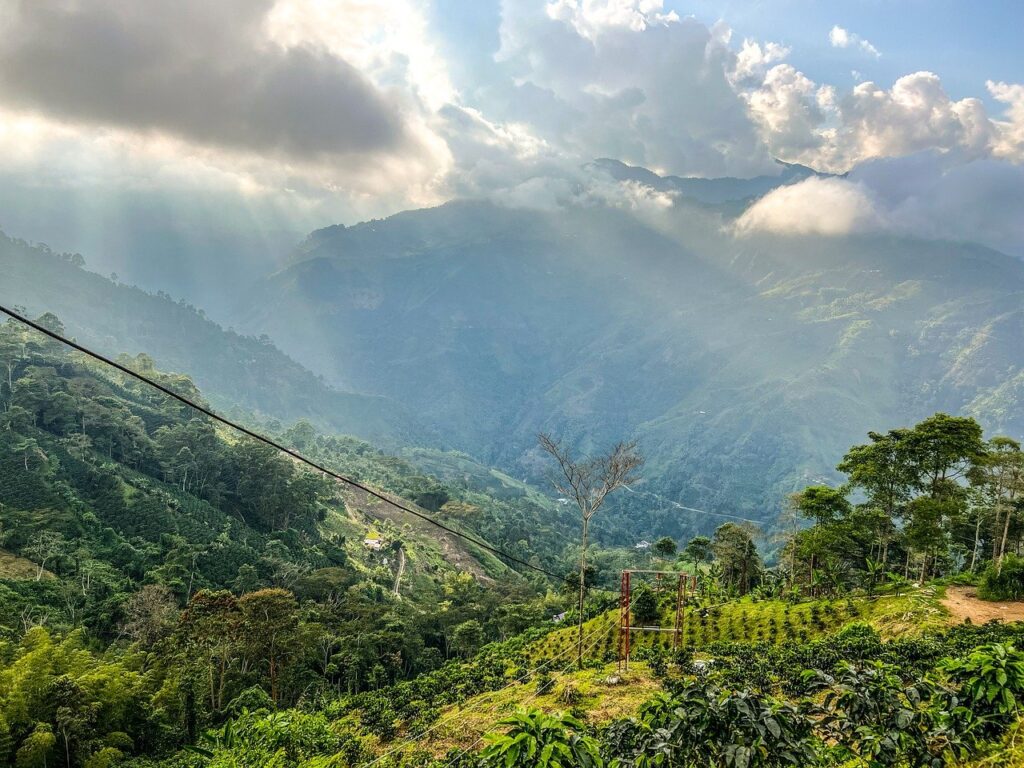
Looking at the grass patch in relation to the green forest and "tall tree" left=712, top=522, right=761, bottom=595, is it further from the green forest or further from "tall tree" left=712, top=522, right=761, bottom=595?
"tall tree" left=712, top=522, right=761, bottom=595

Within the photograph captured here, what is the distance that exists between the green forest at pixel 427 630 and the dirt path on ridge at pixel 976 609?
0.48 meters

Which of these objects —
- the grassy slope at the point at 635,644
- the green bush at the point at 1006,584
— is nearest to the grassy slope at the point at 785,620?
the grassy slope at the point at 635,644

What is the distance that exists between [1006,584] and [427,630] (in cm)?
3353

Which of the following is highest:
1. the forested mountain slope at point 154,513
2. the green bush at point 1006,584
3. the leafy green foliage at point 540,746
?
the green bush at point 1006,584

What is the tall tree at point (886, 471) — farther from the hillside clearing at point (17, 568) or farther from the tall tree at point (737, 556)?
the hillside clearing at point (17, 568)

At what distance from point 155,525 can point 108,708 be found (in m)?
33.2

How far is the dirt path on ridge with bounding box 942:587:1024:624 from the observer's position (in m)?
19.6

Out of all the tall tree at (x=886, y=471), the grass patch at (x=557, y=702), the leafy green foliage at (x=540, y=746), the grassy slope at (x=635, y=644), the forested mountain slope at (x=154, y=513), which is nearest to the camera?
the leafy green foliage at (x=540, y=746)

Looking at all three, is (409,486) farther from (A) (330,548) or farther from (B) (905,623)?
(B) (905,623)

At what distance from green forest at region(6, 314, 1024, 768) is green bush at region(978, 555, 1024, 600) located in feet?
0.24

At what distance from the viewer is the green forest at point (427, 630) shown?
243 inches

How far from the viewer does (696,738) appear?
232 inches

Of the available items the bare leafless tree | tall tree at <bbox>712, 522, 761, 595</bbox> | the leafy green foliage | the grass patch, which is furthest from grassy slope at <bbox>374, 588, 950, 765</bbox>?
tall tree at <bbox>712, 522, 761, 595</bbox>

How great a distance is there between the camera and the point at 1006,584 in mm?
21578
